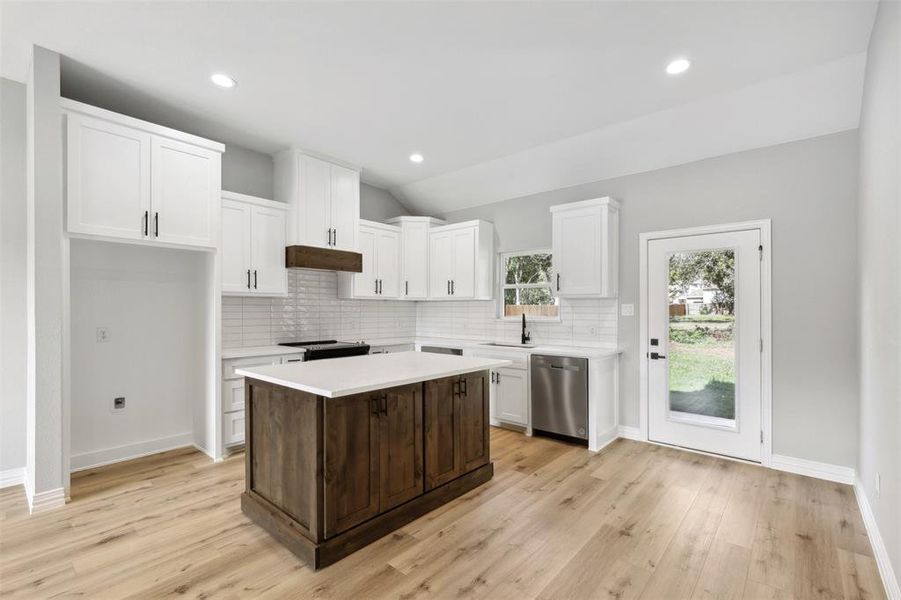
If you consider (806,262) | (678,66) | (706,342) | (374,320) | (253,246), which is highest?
(678,66)

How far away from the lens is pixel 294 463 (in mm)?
2404

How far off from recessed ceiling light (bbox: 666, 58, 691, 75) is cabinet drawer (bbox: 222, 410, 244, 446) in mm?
4370

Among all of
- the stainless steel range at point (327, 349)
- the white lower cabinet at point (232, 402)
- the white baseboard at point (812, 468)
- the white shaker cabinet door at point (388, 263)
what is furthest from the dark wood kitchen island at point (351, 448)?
the white baseboard at point (812, 468)

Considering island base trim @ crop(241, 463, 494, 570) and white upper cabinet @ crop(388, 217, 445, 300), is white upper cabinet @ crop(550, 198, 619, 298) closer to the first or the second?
white upper cabinet @ crop(388, 217, 445, 300)

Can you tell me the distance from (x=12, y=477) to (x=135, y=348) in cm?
117

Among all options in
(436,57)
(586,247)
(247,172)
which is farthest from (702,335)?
(247,172)

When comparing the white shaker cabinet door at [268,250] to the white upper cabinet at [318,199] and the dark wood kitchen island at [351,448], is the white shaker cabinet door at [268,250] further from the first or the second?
the dark wood kitchen island at [351,448]

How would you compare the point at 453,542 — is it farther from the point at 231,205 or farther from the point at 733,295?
the point at 231,205

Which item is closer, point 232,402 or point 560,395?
point 232,402

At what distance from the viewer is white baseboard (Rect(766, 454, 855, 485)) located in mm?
3283

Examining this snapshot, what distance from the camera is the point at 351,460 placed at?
239 centimetres

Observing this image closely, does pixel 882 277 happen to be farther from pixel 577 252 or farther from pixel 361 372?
pixel 361 372

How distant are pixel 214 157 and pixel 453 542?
139 inches

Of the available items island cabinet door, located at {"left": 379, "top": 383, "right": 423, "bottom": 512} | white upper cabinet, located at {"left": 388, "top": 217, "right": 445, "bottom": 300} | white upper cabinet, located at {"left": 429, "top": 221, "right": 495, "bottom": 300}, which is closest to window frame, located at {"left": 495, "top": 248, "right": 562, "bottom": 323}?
white upper cabinet, located at {"left": 429, "top": 221, "right": 495, "bottom": 300}
